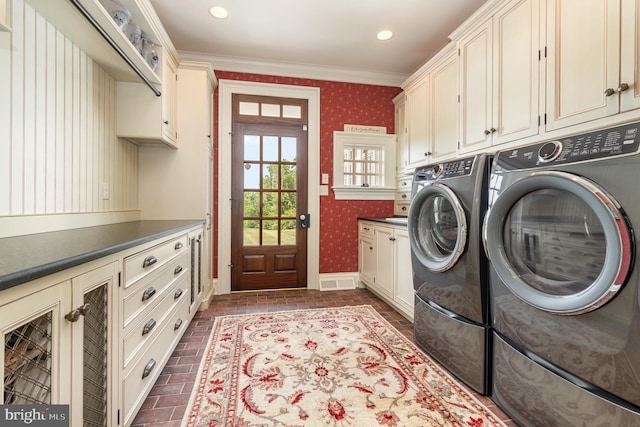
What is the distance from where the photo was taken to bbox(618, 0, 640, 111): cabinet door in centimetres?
115

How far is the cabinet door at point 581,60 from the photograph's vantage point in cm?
123

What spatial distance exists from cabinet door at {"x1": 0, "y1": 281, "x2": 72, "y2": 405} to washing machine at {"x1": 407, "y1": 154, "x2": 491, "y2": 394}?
1683 millimetres

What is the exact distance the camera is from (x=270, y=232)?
327 cm

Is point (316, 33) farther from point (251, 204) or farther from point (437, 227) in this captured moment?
point (437, 227)

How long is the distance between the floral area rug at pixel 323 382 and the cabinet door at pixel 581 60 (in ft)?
5.18

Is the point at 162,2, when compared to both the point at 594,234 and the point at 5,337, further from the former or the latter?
the point at 594,234

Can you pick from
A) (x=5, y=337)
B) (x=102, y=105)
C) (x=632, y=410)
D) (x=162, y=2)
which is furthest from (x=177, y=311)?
(x=162, y=2)

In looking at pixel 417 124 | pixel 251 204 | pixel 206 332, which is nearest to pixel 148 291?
pixel 206 332

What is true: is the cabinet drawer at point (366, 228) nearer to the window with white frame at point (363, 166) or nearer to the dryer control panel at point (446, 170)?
the window with white frame at point (363, 166)

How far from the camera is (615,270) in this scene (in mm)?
871

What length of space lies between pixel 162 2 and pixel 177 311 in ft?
7.94

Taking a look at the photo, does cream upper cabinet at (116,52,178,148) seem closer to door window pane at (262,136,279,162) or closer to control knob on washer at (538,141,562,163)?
door window pane at (262,136,279,162)

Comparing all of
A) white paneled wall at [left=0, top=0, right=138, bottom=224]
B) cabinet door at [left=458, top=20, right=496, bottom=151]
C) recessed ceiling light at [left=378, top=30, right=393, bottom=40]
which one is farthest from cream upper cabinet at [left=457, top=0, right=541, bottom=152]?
white paneled wall at [left=0, top=0, right=138, bottom=224]

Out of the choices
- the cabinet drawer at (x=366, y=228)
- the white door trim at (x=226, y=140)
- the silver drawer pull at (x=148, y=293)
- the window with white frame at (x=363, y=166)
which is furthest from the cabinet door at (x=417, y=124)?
the silver drawer pull at (x=148, y=293)
